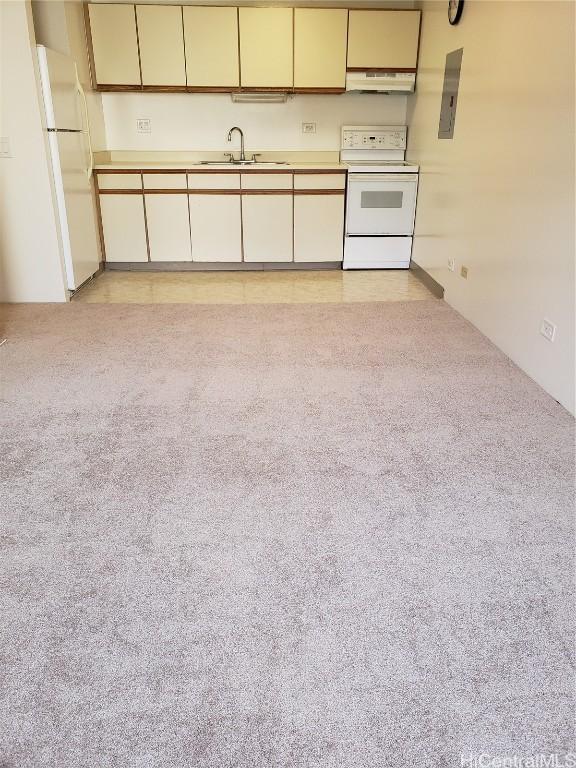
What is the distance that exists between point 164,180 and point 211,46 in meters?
1.21

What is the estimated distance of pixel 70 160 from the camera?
13.7 ft

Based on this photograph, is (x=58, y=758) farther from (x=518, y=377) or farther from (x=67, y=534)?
(x=518, y=377)

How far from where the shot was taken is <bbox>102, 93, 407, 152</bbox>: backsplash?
5324 mm

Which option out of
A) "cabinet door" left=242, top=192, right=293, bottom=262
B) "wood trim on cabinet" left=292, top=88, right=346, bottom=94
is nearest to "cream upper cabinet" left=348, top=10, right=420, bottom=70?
"wood trim on cabinet" left=292, top=88, right=346, bottom=94

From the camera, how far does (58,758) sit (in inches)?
44.5

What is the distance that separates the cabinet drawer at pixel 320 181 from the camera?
501 cm

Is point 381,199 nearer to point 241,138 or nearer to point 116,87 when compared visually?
point 241,138

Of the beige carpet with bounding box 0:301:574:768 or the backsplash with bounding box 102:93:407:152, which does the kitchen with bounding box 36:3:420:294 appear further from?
the beige carpet with bounding box 0:301:574:768

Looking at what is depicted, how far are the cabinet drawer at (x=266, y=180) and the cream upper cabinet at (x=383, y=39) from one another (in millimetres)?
1137

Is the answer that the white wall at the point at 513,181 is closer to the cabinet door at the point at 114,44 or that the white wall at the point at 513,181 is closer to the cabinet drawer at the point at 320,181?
the cabinet drawer at the point at 320,181

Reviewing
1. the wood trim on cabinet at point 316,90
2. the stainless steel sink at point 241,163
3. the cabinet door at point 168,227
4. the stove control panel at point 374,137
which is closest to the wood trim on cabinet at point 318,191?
the stainless steel sink at point 241,163

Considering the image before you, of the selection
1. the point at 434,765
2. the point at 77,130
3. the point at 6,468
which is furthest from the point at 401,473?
the point at 77,130

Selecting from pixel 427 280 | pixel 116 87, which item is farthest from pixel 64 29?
pixel 427 280

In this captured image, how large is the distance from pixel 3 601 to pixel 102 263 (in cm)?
417
